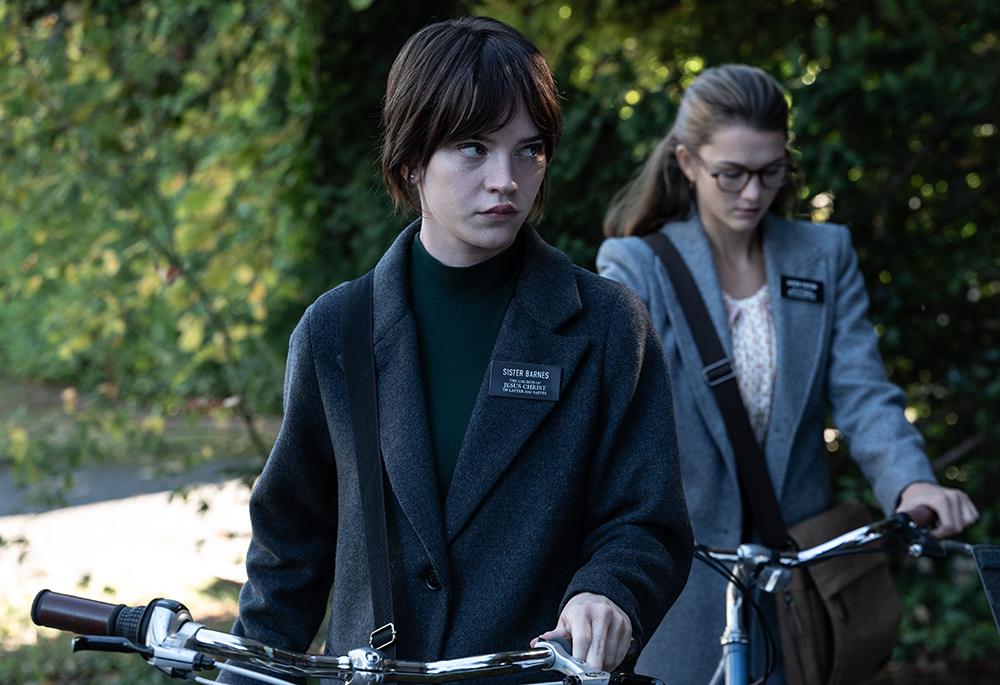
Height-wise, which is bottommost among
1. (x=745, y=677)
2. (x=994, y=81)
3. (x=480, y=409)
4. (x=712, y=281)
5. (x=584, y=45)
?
(x=745, y=677)

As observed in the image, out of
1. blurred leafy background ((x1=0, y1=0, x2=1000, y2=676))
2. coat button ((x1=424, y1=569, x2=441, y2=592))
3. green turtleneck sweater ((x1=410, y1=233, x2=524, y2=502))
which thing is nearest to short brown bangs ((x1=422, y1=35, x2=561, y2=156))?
green turtleneck sweater ((x1=410, y1=233, x2=524, y2=502))

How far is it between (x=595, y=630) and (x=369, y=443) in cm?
48

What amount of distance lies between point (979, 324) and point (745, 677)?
2849 millimetres

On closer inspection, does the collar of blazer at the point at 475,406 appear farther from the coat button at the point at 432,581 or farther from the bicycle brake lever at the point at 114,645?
the bicycle brake lever at the point at 114,645

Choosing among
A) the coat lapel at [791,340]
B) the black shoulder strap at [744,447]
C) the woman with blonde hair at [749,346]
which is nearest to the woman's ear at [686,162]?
the woman with blonde hair at [749,346]

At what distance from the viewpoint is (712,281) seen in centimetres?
262

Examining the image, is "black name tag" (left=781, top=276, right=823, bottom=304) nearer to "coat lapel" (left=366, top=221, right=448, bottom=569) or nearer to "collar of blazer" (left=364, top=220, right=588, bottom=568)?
"collar of blazer" (left=364, top=220, right=588, bottom=568)

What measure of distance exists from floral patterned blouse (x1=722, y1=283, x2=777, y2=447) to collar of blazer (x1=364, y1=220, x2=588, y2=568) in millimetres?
1030

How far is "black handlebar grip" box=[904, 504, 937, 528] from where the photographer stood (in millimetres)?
2162

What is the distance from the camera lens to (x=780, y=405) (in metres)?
2.56

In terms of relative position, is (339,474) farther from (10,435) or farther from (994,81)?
(10,435)

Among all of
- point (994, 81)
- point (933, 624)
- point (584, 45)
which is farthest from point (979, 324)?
point (584, 45)

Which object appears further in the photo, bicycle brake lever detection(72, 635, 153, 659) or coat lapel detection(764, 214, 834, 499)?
coat lapel detection(764, 214, 834, 499)

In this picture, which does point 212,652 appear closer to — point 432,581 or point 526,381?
point 432,581
